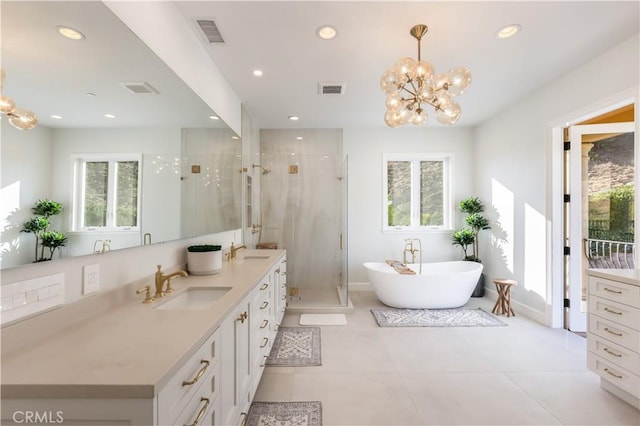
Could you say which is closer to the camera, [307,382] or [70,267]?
Result: [70,267]

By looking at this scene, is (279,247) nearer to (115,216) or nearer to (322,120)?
(322,120)

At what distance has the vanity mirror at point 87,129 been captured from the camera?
3.09 ft

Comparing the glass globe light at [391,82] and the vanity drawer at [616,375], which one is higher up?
the glass globe light at [391,82]

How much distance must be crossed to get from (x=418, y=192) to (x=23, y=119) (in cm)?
492

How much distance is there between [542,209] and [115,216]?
4.13 metres

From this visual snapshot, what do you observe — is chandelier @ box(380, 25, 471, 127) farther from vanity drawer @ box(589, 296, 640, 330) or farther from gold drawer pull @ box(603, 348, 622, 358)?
gold drawer pull @ box(603, 348, 622, 358)

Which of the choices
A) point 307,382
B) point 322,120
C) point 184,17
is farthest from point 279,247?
point 184,17

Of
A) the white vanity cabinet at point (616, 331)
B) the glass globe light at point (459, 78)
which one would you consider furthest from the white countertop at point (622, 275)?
the glass globe light at point (459, 78)

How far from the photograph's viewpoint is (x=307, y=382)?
2.20m

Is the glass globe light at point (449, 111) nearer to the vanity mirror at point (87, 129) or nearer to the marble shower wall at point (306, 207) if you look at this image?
the vanity mirror at point (87, 129)

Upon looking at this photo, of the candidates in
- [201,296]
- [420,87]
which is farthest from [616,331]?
[201,296]

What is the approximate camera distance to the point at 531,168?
3559 mm

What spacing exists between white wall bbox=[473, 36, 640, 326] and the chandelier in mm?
1621

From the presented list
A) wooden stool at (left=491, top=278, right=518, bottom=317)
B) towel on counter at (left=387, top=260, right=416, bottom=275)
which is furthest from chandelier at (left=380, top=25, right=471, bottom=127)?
wooden stool at (left=491, top=278, right=518, bottom=317)
